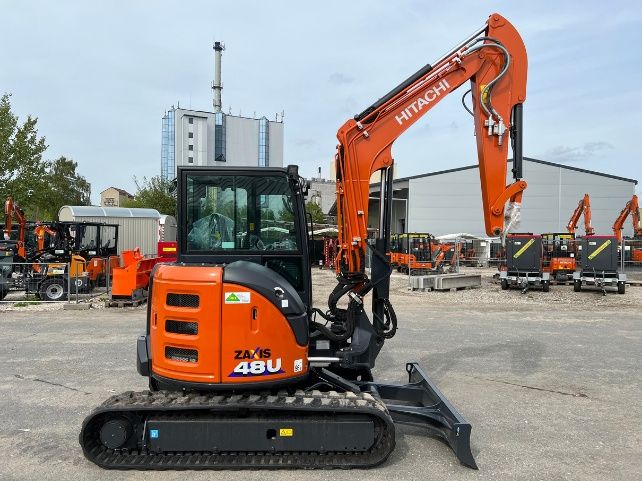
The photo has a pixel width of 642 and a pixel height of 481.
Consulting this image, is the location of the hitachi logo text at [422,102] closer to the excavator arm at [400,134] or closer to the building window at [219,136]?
the excavator arm at [400,134]

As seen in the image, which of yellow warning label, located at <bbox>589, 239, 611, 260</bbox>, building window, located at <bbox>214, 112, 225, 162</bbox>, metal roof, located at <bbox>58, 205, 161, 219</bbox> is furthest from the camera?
building window, located at <bbox>214, 112, 225, 162</bbox>

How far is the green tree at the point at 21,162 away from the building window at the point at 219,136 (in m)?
51.7

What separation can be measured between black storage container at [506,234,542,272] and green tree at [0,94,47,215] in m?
22.4

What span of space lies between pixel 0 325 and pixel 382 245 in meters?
10.4

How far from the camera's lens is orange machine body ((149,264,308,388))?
4.41 m

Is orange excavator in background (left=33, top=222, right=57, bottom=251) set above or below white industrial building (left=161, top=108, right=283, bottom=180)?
below

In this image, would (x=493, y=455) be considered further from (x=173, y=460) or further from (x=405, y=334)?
(x=405, y=334)

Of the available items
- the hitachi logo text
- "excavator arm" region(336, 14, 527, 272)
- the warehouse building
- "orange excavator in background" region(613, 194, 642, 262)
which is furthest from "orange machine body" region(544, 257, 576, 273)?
the hitachi logo text

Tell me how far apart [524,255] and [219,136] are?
6423 centimetres

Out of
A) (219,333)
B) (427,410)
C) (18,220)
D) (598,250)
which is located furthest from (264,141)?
(219,333)

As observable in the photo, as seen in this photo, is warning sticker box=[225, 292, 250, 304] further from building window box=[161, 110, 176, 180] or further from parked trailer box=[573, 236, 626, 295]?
building window box=[161, 110, 176, 180]

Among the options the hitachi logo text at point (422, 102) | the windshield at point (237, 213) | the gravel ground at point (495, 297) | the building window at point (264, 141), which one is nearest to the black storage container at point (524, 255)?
the gravel ground at point (495, 297)

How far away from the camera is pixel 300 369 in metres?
4.66

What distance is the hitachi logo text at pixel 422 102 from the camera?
5730mm
